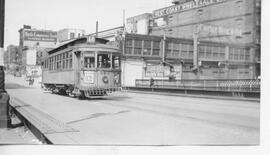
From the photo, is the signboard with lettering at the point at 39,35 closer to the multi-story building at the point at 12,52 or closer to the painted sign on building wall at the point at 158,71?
the multi-story building at the point at 12,52

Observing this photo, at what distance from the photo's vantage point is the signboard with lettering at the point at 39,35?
8.01 metres

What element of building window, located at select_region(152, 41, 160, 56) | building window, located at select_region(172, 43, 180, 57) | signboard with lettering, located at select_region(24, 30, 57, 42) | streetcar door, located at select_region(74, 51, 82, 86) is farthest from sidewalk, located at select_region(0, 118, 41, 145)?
building window, located at select_region(172, 43, 180, 57)

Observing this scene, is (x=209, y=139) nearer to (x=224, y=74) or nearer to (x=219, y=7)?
(x=219, y=7)

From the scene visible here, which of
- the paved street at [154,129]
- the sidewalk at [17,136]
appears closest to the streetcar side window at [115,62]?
the paved street at [154,129]

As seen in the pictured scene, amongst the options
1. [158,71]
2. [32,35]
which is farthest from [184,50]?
[32,35]

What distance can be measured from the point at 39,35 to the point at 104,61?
19.5 feet

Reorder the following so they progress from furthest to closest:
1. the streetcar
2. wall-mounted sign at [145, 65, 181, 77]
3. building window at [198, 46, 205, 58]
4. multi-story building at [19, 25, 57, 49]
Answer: building window at [198, 46, 205, 58]
wall-mounted sign at [145, 65, 181, 77]
the streetcar
multi-story building at [19, 25, 57, 49]

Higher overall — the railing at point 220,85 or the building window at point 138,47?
the building window at point 138,47

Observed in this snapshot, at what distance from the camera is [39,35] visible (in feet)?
27.2

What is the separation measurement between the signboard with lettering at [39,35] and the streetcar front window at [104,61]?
16.7 feet

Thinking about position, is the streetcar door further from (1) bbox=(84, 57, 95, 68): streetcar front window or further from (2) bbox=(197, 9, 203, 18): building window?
(2) bbox=(197, 9, 203, 18): building window

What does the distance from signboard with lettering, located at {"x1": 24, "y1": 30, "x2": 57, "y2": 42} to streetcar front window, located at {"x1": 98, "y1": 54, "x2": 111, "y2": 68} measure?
5093mm

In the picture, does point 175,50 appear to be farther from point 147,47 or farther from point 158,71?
point 158,71

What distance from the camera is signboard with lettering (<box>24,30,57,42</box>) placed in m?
8.01
